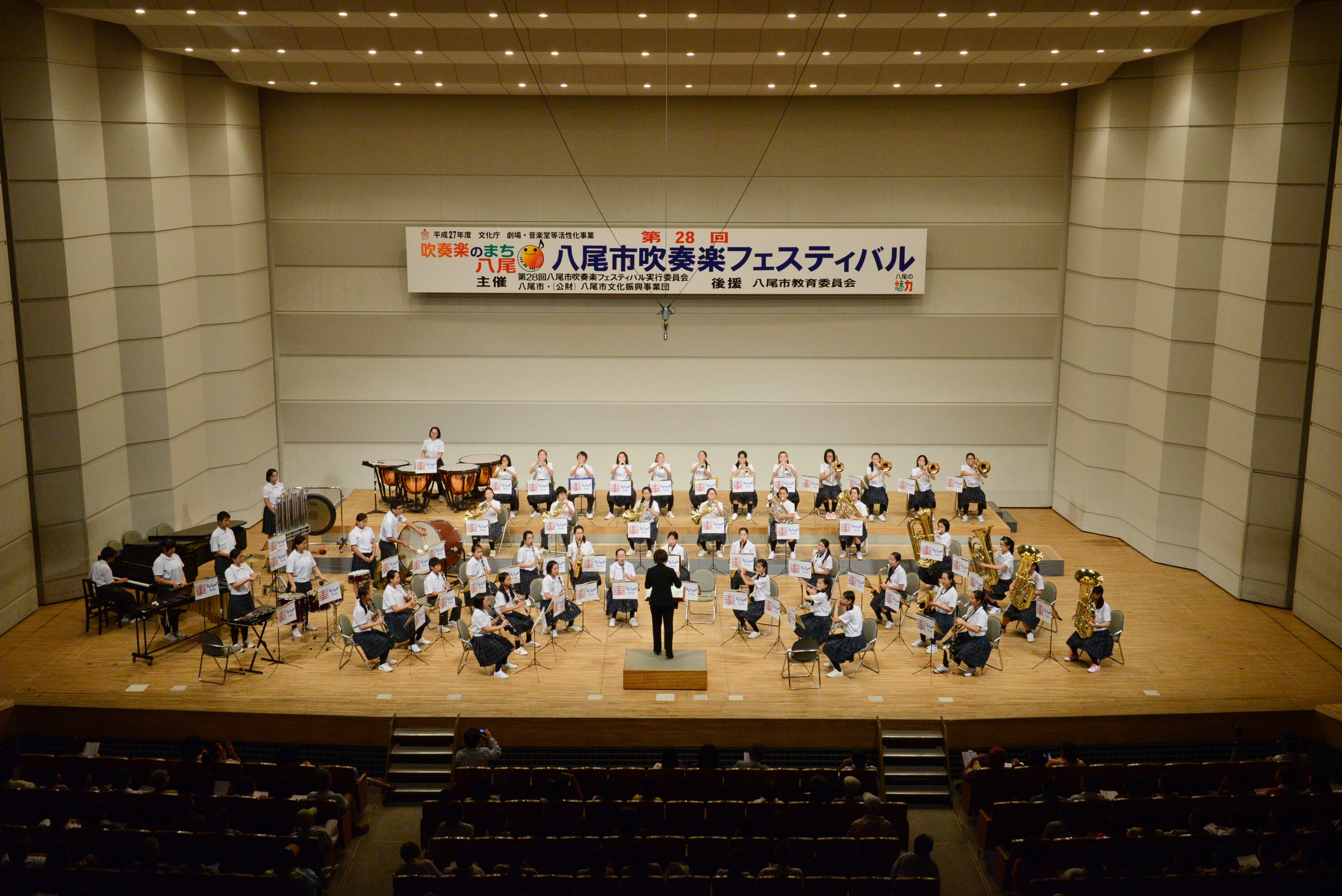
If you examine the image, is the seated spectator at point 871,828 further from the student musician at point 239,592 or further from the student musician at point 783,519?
the student musician at point 239,592

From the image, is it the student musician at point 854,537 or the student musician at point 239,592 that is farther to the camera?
the student musician at point 854,537

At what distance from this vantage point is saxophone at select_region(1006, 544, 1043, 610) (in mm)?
13297

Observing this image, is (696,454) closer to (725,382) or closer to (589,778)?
(725,382)

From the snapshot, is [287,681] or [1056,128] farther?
[1056,128]

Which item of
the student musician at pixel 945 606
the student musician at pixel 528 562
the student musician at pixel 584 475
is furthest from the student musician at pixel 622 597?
the student musician at pixel 945 606

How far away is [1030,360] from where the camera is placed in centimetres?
1805

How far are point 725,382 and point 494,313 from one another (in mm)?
3683

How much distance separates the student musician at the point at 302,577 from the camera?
43.4 ft

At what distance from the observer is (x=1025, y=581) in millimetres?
13352

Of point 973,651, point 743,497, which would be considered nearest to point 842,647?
point 973,651

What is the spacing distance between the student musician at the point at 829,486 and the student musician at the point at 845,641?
14.7 feet

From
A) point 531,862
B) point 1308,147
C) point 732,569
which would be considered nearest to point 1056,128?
point 1308,147

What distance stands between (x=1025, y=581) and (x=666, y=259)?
736cm

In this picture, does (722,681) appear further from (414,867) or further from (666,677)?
(414,867)
